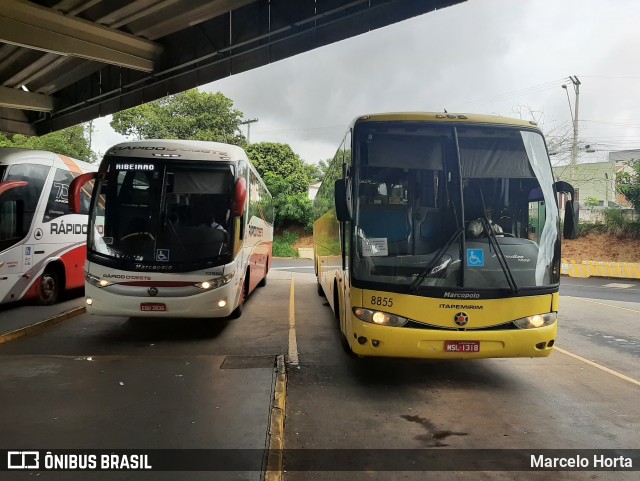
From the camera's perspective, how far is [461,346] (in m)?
4.87

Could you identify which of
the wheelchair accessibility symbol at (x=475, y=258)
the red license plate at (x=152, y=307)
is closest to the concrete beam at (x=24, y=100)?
the red license plate at (x=152, y=307)

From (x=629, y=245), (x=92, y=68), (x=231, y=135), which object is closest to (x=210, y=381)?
(x=92, y=68)

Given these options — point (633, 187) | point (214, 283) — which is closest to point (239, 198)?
point (214, 283)

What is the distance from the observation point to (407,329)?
487 centimetres

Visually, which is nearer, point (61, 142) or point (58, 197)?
point (58, 197)

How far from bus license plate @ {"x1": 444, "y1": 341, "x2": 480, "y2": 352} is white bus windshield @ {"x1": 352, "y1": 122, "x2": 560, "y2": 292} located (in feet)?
2.12

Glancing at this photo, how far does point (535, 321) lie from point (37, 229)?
964cm

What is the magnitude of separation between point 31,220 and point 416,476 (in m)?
9.28

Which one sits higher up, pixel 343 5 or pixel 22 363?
pixel 343 5

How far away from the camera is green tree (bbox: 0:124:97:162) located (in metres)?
30.9

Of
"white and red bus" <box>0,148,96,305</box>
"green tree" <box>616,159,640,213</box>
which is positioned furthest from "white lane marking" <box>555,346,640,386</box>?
"green tree" <box>616,159,640,213</box>

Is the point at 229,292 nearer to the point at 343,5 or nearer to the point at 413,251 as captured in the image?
the point at 413,251

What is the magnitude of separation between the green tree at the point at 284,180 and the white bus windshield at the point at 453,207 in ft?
95.2

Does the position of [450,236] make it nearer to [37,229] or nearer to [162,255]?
[162,255]
